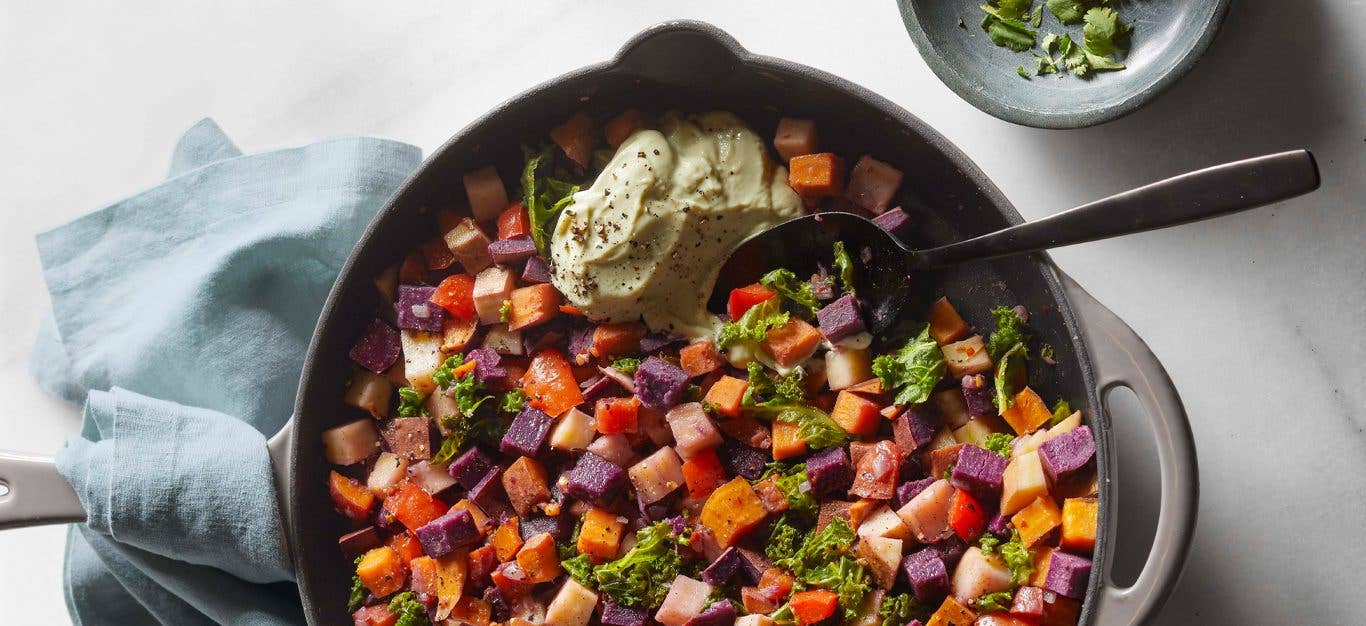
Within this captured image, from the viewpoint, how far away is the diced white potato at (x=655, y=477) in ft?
11.0

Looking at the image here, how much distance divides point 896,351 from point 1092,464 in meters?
0.67

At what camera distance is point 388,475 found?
139 inches

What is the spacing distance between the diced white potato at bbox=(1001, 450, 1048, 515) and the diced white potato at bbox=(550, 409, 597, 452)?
1271 mm

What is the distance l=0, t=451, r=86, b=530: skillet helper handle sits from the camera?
121 inches

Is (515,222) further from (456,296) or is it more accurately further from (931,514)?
(931,514)


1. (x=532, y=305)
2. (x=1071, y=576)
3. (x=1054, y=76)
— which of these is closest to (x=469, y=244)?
(x=532, y=305)

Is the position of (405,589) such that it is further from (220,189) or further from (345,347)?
(220,189)

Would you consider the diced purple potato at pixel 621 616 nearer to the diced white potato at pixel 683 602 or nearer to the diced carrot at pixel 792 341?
the diced white potato at pixel 683 602

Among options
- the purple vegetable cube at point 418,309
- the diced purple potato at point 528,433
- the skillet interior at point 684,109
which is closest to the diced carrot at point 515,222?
the skillet interior at point 684,109

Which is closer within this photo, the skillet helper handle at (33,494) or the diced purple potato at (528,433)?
the skillet helper handle at (33,494)

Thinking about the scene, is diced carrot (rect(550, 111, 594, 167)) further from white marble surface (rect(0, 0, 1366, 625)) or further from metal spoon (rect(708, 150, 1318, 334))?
metal spoon (rect(708, 150, 1318, 334))

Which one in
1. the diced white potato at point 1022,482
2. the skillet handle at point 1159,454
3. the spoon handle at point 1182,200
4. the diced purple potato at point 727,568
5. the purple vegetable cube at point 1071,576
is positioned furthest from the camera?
the diced purple potato at point 727,568

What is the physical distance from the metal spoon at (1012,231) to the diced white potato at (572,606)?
98 cm

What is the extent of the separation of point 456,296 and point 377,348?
0.32m
